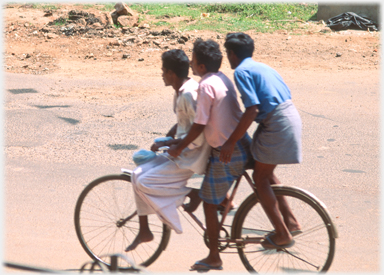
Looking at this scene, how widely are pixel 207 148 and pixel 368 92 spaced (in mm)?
6852

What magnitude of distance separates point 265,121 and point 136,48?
1021 cm

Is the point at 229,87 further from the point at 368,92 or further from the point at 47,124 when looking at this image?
the point at 368,92

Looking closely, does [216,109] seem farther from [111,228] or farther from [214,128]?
[111,228]

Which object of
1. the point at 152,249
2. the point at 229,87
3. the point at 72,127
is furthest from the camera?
the point at 72,127

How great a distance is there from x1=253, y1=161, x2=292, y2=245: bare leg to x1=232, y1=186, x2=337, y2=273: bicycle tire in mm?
88

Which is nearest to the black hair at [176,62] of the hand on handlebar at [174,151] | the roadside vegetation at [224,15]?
the hand on handlebar at [174,151]

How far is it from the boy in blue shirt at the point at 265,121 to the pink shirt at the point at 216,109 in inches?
3.9

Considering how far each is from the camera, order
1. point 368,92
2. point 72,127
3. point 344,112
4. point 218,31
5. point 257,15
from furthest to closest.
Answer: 1. point 257,15
2. point 218,31
3. point 368,92
4. point 344,112
5. point 72,127

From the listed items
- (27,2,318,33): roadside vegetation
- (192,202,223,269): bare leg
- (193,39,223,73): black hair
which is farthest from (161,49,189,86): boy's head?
(27,2,318,33): roadside vegetation

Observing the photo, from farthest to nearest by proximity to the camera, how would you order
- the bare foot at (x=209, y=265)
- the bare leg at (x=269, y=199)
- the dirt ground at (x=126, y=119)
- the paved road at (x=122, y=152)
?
the dirt ground at (x=126, y=119), the paved road at (x=122, y=152), the bare foot at (x=209, y=265), the bare leg at (x=269, y=199)

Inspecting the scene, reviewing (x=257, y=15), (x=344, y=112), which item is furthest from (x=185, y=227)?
(x=257, y=15)

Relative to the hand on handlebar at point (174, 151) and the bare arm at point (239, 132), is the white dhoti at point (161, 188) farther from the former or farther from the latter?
the bare arm at point (239, 132)

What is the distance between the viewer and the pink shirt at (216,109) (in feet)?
9.73

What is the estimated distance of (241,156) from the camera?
3.14 m
